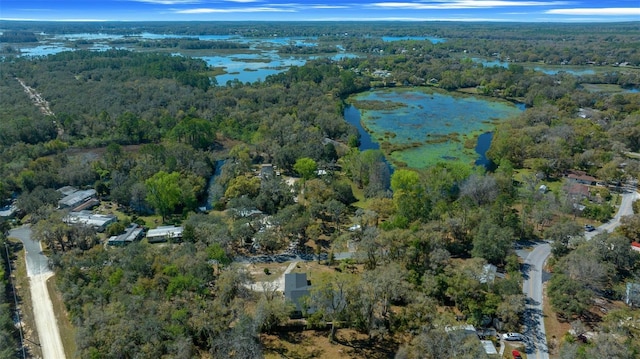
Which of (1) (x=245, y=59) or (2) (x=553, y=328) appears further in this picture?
(1) (x=245, y=59)

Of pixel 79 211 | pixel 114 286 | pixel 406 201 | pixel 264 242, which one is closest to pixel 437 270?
pixel 406 201

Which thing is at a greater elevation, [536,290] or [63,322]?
[63,322]

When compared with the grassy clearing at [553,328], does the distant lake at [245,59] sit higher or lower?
higher

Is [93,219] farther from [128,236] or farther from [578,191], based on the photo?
[578,191]

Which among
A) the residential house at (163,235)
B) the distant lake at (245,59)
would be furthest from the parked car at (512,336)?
the distant lake at (245,59)

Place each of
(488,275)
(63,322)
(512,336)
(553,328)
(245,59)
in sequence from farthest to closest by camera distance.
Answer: (245,59), (488,275), (63,322), (553,328), (512,336)

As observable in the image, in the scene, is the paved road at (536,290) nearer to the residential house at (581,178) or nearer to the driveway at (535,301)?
the driveway at (535,301)

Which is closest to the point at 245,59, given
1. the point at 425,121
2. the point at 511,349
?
the point at 425,121

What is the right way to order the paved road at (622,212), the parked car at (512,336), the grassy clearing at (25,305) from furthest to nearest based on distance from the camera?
the paved road at (622,212), the grassy clearing at (25,305), the parked car at (512,336)

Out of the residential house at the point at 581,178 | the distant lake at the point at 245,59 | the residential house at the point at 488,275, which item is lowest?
the residential house at the point at 581,178
